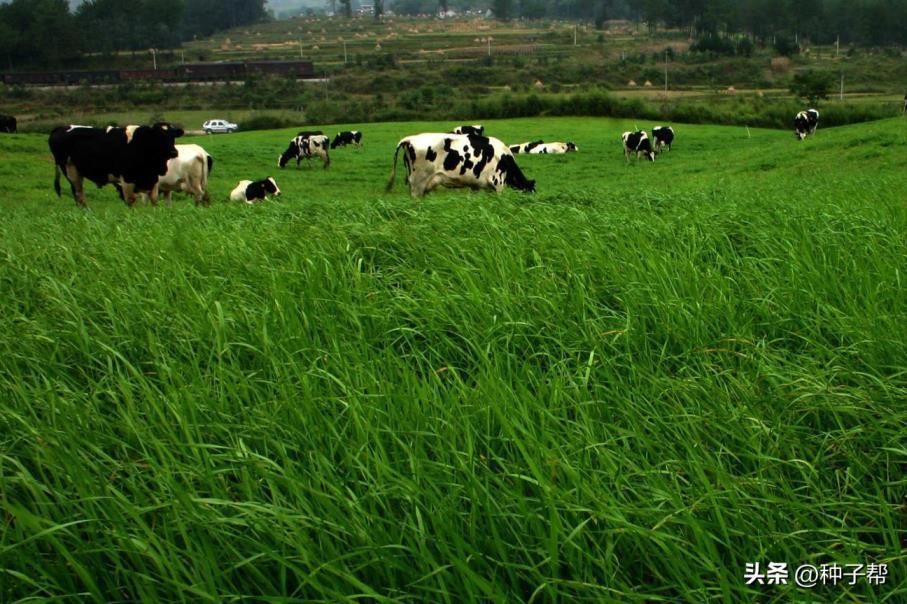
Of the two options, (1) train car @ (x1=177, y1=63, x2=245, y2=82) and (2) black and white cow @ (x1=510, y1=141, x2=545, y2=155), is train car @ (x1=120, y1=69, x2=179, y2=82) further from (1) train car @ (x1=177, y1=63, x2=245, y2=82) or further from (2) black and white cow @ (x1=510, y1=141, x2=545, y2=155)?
(2) black and white cow @ (x1=510, y1=141, x2=545, y2=155)

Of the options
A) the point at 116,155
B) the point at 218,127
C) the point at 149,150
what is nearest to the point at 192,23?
the point at 218,127

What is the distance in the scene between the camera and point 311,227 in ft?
20.6

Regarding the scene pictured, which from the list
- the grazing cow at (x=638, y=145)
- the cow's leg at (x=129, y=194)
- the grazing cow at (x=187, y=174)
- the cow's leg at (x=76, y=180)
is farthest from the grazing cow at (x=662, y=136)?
the cow's leg at (x=76, y=180)

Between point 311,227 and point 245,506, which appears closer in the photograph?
point 245,506

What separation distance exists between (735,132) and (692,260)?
36.8 m

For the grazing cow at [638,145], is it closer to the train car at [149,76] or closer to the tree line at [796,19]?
the train car at [149,76]

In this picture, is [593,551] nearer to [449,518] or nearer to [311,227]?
[449,518]

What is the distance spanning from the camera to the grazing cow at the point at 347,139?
3741 cm

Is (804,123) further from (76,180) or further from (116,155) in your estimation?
(76,180)

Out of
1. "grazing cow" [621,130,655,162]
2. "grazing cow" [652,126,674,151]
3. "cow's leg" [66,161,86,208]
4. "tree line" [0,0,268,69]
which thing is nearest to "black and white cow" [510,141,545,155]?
"grazing cow" [652,126,674,151]

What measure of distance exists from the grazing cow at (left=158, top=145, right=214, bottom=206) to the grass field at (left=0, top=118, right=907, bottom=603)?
1132 cm

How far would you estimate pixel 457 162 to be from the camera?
14062 mm

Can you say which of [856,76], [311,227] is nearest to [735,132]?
[311,227]

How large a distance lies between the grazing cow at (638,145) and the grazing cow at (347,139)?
13.3m
